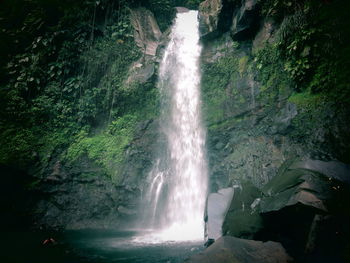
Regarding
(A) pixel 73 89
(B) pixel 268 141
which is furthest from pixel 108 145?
(B) pixel 268 141

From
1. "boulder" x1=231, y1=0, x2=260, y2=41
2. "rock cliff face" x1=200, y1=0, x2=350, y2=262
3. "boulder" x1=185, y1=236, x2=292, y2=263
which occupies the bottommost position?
"boulder" x1=185, y1=236, x2=292, y2=263

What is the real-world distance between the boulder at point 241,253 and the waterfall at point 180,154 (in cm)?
347

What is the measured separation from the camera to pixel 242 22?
1009 cm

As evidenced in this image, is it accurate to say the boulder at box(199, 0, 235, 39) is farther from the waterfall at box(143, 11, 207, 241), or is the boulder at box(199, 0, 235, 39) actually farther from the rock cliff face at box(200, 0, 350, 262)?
the waterfall at box(143, 11, 207, 241)

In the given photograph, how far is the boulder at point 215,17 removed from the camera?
11.3 m

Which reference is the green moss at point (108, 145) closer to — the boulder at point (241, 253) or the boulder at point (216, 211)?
the boulder at point (216, 211)

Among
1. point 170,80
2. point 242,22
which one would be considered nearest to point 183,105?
point 170,80

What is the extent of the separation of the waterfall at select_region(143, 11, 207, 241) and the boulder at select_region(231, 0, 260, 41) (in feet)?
9.18

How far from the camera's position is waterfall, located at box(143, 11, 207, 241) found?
366 inches

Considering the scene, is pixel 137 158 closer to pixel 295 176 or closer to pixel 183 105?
pixel 183 105

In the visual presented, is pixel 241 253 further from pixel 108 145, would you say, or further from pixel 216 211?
pixel 108 145

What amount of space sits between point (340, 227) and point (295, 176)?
136 cm

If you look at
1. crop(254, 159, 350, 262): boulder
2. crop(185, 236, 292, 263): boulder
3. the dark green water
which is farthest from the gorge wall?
the dark green water

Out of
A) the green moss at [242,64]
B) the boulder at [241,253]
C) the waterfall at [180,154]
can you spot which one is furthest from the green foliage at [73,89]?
the boulder at [241,253]
